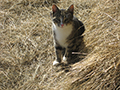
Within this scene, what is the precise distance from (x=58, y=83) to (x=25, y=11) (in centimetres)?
226

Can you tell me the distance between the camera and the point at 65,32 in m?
2.08

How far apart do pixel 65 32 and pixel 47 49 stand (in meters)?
0.64

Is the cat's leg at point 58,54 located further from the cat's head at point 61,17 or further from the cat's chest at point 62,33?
the cat's head at point 61,17

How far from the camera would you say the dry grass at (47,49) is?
1.59 meters

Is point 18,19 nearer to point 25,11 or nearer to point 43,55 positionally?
point 25,11

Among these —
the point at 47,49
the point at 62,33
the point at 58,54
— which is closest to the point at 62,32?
the point at 62,33

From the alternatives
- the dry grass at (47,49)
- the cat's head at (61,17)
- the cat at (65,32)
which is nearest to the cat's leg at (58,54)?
the cat at (65,32)

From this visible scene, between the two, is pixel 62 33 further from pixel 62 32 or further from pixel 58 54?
pixel 58 54

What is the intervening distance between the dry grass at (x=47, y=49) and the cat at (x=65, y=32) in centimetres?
18

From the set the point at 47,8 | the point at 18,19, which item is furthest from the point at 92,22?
the point at 18,19

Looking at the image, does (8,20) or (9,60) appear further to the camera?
(8,20)

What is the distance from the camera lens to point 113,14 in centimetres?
209

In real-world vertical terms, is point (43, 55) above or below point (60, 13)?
→ below

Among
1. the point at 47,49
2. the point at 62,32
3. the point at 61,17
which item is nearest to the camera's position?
the point at 61,17
